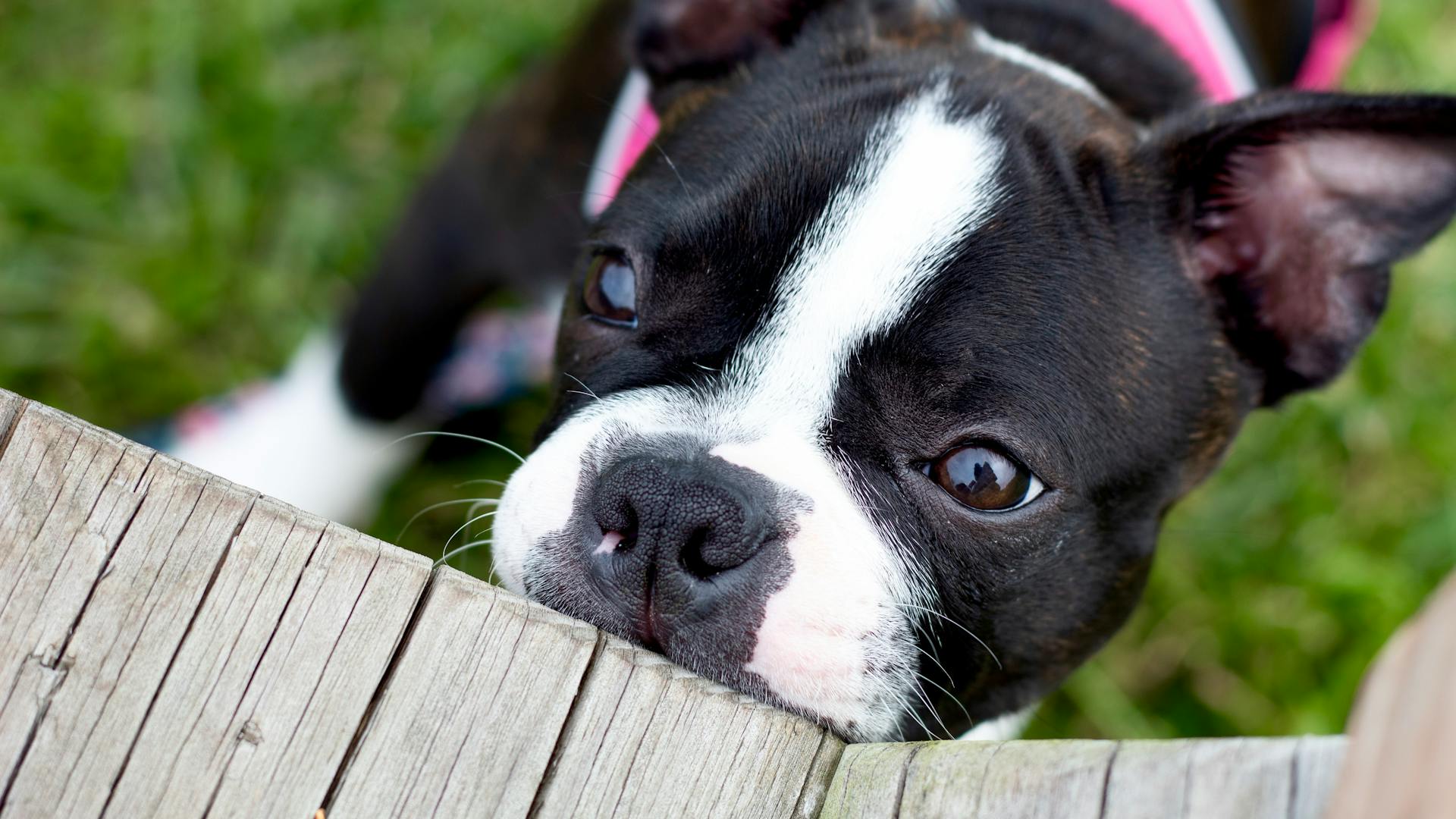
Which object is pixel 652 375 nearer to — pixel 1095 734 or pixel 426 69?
pixel 1095 734

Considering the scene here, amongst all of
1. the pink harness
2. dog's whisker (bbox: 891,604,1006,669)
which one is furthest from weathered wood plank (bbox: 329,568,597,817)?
the pink harness

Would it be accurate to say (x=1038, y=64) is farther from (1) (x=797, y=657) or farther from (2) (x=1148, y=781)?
(2) (x=1148, y=781)

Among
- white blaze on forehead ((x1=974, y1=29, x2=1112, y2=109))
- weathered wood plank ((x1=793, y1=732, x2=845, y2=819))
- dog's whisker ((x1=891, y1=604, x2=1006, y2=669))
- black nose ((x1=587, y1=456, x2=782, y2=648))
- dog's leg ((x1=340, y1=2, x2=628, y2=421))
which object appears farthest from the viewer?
dog's leg ((x1=340, y1=2, x2=628, y2=421))

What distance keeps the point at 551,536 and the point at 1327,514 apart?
336 cm

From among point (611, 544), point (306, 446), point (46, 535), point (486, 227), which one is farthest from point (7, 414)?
point (306, 446)

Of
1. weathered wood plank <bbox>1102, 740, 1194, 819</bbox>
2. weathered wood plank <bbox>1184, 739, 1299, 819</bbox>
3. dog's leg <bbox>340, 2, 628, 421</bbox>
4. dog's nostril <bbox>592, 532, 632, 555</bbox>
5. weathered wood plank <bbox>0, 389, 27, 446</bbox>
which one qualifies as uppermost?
weathered wood plank <bbox>0, 389, 27, 446</bbox>

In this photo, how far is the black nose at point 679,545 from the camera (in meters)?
1.89

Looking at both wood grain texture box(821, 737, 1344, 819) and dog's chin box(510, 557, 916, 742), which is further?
dog's chin box(510, 557, 916, 742)

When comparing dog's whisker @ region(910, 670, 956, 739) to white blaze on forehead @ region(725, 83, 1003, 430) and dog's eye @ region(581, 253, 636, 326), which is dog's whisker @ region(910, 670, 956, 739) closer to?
white blaze on forehead @ region(725, 83, 1003, 430)

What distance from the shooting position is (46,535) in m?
1.58

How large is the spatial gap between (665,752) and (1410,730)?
84cm

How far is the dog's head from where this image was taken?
195cm

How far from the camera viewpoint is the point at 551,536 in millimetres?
1993

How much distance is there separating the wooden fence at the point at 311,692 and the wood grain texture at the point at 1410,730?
294 mm
